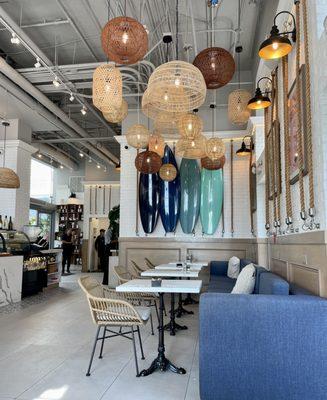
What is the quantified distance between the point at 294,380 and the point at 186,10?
522cm

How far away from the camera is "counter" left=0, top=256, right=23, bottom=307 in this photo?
20.2 ft

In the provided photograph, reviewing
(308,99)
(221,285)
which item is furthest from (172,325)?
(308,99)

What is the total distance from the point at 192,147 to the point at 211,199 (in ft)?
7.55

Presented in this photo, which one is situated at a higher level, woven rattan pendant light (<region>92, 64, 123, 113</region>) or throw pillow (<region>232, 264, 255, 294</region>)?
woven rattan pendant light (<region>92, 64, 123, 113</region>)

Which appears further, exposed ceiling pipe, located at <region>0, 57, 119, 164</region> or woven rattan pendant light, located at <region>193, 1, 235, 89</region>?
exposed ceiling pipe, located at <region>0, 57, 119, 164</region>

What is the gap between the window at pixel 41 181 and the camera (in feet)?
47.9

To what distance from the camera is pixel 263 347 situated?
2.38 m

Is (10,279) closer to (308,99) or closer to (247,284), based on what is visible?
(247,284)

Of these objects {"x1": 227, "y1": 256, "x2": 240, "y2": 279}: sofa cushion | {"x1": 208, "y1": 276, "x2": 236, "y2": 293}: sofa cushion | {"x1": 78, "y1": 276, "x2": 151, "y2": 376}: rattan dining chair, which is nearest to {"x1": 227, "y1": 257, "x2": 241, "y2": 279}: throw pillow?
{"x1": 227, "y1": 256, "x2": 240, "y2": 279}: sofa cushion

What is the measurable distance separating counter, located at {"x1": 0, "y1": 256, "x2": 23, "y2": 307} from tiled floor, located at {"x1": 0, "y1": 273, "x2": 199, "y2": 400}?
0.85m

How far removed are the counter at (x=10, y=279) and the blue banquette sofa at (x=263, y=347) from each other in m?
4.86

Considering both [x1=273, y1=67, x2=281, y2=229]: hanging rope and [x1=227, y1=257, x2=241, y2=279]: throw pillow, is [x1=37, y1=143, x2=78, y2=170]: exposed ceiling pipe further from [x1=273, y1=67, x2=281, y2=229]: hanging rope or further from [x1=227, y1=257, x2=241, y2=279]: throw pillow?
[x1=273, y1=67, x2=281, y2=229]: hanging rope

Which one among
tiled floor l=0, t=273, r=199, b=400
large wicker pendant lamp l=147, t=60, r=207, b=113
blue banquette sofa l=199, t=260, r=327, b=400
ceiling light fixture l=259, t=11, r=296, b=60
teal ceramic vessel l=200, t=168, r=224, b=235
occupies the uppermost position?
ceiling light fixture l=259, t=11, r=296, b=60

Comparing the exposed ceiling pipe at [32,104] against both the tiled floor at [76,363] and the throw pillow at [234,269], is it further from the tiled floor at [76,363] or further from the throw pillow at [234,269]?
the throw pillow at [234,269]
